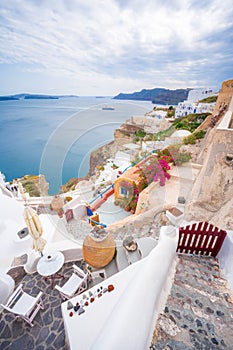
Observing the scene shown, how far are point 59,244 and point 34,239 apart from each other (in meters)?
0.70

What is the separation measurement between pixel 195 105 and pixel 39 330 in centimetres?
2958

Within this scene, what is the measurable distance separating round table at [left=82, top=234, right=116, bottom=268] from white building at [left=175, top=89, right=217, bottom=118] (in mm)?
23435

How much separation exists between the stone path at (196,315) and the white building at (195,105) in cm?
2380

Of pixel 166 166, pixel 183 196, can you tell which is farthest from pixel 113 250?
pixel 166 166

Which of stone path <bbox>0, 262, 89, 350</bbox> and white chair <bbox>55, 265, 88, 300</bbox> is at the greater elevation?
white chair <bbox>55, 265, 88, 300</bbox>

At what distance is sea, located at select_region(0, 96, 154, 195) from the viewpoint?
22.3ft

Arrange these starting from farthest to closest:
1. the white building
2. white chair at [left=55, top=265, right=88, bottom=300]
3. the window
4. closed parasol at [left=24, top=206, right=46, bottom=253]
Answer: the white building → the window → closed parasol at [left=24, top=206, right=46, bottom=253] → white chair at [left=55, top=265, right=88, bottom=300]

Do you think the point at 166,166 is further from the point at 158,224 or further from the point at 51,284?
the point at 51,284

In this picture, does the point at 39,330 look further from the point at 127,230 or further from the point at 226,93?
the point at 226,93

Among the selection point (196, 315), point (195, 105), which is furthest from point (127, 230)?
point (195, 105)

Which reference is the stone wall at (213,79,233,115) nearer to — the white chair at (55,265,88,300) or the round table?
the round table

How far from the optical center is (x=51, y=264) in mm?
2855

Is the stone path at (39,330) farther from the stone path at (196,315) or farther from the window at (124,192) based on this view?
the window at (124,192)

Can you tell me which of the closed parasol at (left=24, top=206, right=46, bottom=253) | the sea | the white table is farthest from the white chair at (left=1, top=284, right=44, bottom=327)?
the sea
